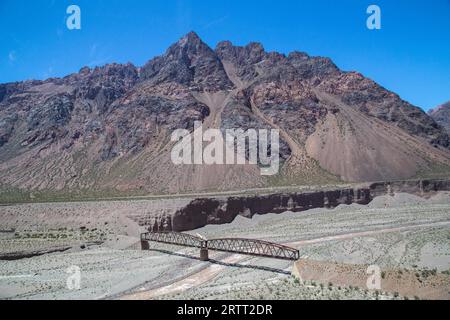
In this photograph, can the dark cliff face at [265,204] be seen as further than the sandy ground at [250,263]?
Yes

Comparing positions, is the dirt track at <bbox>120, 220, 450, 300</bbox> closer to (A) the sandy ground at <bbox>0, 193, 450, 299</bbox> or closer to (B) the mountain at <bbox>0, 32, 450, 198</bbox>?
(A) the sandy ground at <bbox>0, 193, 450, 299</bbox>

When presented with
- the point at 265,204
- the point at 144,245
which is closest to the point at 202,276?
the point at 144,245

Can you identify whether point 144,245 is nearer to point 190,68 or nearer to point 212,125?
point 212,125

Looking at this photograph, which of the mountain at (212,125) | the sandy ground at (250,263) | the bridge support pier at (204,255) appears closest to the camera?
the sandy ground at (250,263)

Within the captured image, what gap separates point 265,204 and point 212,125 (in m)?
45.0

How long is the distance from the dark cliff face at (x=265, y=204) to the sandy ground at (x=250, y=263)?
7.10 feet

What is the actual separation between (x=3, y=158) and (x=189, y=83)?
191 feet

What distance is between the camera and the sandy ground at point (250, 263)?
2614 centimetres

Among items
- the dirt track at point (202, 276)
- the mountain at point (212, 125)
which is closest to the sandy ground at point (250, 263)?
the dirt track at point (202, 276)

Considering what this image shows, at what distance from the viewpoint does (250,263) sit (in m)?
38.7
